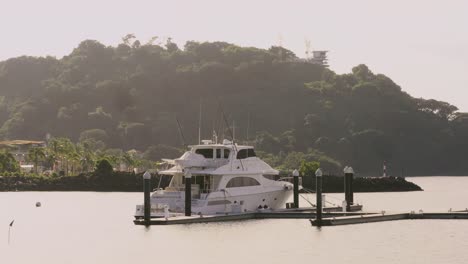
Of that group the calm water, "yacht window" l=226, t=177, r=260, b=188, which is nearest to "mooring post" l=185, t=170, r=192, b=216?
the calm water

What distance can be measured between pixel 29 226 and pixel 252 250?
85.7 ft

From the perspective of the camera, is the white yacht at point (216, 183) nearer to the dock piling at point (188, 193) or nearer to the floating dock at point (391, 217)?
the dock piling at point (188, 193)

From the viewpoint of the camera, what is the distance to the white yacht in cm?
7725

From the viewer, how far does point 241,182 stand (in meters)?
79.8

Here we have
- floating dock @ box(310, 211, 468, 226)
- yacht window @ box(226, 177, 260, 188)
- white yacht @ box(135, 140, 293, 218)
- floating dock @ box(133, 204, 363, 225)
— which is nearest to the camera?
floating dock @ box(133, 204, 363, 225)

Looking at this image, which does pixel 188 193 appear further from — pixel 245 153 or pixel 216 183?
pixel 245 153

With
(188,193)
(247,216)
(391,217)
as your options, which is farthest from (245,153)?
(391,217)

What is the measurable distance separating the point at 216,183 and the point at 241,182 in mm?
2391

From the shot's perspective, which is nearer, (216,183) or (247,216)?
(216,183)

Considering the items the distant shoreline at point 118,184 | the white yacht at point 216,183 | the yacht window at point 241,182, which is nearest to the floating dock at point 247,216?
the white yacht at point 216,183

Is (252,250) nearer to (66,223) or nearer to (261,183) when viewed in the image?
(261,183)

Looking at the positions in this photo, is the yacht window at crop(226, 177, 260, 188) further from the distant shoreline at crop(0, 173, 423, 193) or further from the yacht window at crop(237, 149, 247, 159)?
the distant shoreline at crop(0, 173, 423, 193)

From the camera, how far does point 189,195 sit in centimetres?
7481

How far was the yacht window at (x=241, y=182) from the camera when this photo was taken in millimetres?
78875
